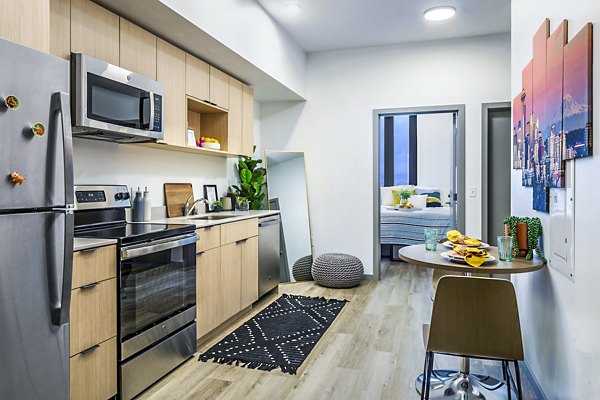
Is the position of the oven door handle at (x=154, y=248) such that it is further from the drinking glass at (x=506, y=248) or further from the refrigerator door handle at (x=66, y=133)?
the drinking glass at (x=506, y=248)

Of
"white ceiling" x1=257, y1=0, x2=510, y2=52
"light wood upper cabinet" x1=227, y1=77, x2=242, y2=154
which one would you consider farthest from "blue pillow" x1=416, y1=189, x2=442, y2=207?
"light wood upper cabinet" x1=227, y1=77, x2=242, y2=154

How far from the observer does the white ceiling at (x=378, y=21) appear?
389 cm

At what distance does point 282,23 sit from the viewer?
4.34 m

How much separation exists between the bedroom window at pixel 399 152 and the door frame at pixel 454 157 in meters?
3.50

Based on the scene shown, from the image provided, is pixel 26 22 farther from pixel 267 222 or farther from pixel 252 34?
pixel 267 222

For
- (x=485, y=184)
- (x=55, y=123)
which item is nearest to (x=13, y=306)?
(x=55, y=123)

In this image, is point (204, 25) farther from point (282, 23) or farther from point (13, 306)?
point (13, 306)

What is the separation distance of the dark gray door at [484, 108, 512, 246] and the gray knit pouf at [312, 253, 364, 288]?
4.94ft

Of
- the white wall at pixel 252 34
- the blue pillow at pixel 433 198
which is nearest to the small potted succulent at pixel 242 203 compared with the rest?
the white wall at pixel 252 34

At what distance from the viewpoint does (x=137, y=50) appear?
2760 millimetres

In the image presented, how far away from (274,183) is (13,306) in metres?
3.83

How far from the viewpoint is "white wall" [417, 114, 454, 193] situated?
27.4 feet

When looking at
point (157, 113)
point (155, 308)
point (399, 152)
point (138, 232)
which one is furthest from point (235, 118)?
point (399, 152)

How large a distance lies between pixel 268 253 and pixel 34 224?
283 centimetres
